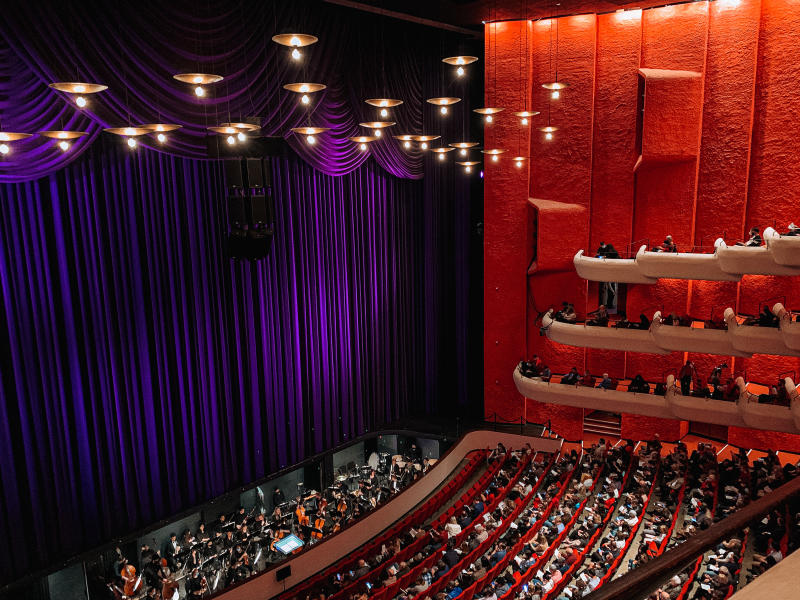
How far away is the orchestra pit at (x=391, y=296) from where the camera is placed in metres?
9.12

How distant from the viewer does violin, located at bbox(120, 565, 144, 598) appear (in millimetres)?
9408

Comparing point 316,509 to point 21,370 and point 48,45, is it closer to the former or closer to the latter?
point 21,370

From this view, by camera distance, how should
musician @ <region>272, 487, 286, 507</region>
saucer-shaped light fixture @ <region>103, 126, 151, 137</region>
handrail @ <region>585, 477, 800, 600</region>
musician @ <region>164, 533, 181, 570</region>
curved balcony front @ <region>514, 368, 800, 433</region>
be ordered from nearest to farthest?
handrail @ <region>585, 477, 800, 600</region>, saucer-shaped light fixture @ <region>103, 126, 151, 137</region>, musician @ <region>164, 533, 181, 570</region>, curved balcony front @ <region>514, 368, 800, 433</region>, musician @ <region>272, 487, 286, 507</region>

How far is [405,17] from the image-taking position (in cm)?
1340

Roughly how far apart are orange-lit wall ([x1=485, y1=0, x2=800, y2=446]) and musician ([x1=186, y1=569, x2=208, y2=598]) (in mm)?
8279

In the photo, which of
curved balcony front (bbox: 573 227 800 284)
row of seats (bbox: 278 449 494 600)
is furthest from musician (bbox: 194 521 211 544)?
curved balcony front (bbox: 573 227 800 284)

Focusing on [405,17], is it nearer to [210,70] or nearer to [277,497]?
[210,70]

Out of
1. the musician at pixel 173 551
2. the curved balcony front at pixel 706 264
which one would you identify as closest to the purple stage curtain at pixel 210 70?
the curved balcony front at pixel 706 264

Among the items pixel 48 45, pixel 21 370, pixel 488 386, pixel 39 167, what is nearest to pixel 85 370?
pixel 21 370

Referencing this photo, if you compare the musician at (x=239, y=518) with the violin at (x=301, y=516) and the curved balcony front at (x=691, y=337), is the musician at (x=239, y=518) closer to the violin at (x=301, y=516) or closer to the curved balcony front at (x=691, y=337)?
the violin at (x=301, y=516)

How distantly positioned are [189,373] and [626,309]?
953 cm

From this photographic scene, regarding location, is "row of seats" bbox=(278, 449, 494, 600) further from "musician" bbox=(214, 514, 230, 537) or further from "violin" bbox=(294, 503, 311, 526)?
"musician" bbox=(214, 514, 230, 537)

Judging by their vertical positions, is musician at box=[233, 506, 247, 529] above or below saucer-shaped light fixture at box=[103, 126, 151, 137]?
below

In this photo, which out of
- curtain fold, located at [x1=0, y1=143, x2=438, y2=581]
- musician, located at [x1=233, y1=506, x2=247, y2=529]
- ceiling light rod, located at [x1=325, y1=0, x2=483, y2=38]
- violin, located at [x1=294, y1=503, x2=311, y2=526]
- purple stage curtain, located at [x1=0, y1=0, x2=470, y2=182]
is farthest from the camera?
ceiling light rod, located at [x1=325, y1=0, x2=483, y2=38]
